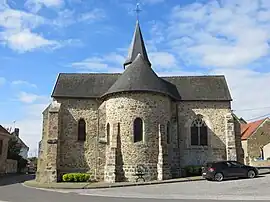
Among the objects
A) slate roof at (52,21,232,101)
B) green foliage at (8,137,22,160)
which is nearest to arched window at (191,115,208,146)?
slate roof at (52,21,232,101)

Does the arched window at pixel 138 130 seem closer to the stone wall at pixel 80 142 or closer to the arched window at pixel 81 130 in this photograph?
the stone wall at pixel 80 142

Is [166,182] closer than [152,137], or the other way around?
[166,182]

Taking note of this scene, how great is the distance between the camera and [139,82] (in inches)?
931

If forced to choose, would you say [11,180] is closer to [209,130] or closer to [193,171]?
[193,171]

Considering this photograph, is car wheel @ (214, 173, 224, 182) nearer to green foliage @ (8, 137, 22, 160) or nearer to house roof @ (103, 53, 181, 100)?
house roof @ (103, 53, 181, 100)

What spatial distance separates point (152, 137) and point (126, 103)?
10.3 ft

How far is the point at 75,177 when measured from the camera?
2394cm

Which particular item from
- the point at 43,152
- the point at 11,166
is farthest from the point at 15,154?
the point at 43,152

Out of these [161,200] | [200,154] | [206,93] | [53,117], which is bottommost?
[161,200]

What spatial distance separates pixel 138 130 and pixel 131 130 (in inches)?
20.5

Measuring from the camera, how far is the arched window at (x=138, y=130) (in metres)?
23.1

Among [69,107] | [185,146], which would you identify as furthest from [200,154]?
[69,107]

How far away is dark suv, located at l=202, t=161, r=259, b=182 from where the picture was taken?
66.5 ft

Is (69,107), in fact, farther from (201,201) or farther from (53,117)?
(201,201)
